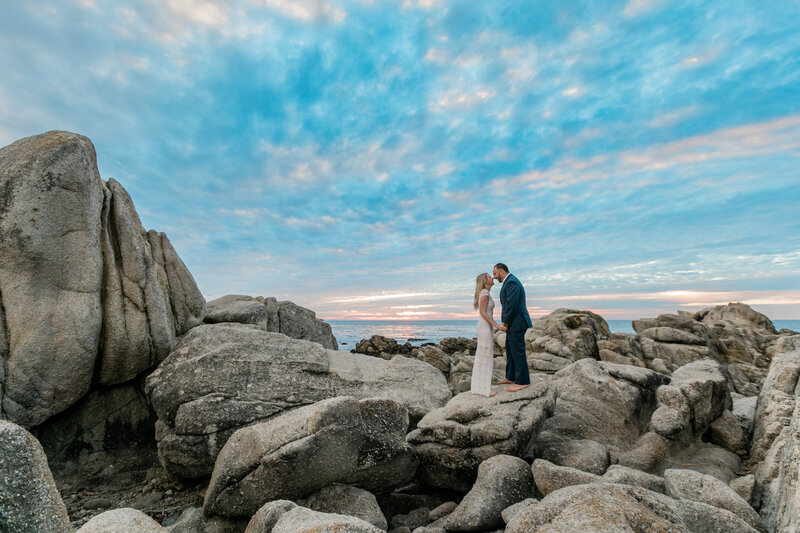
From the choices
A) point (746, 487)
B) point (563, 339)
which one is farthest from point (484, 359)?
point (563, 339)

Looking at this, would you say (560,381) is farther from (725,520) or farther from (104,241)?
(104,241)

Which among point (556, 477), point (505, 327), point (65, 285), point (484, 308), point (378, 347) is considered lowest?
point (378, 347)

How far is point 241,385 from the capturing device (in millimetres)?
11883

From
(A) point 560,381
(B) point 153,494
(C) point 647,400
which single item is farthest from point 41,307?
(C) point 647,400

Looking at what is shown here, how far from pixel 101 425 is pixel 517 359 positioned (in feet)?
42.6

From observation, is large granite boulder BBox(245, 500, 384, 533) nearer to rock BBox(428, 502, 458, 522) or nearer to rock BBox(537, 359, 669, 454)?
rock BBox(428, 502, 458, 522)

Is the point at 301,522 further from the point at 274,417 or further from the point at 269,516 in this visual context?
the point at 274,417

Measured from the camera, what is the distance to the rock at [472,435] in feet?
32.6

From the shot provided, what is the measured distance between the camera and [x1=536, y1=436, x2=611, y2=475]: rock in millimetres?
10109

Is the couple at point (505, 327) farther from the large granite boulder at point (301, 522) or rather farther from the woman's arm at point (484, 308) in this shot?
the large granite boulder at point (301, 522)

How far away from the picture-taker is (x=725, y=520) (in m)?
6.57

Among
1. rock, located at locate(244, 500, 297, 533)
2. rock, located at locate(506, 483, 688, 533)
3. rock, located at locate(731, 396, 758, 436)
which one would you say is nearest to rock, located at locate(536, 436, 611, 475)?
rock, located at locate(731, 396, 758, 436)

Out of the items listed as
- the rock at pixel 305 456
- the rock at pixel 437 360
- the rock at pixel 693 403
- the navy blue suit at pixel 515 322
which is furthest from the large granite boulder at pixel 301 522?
the rock at pixel 437 360

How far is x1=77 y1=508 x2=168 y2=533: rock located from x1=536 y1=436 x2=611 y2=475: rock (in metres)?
8.88
